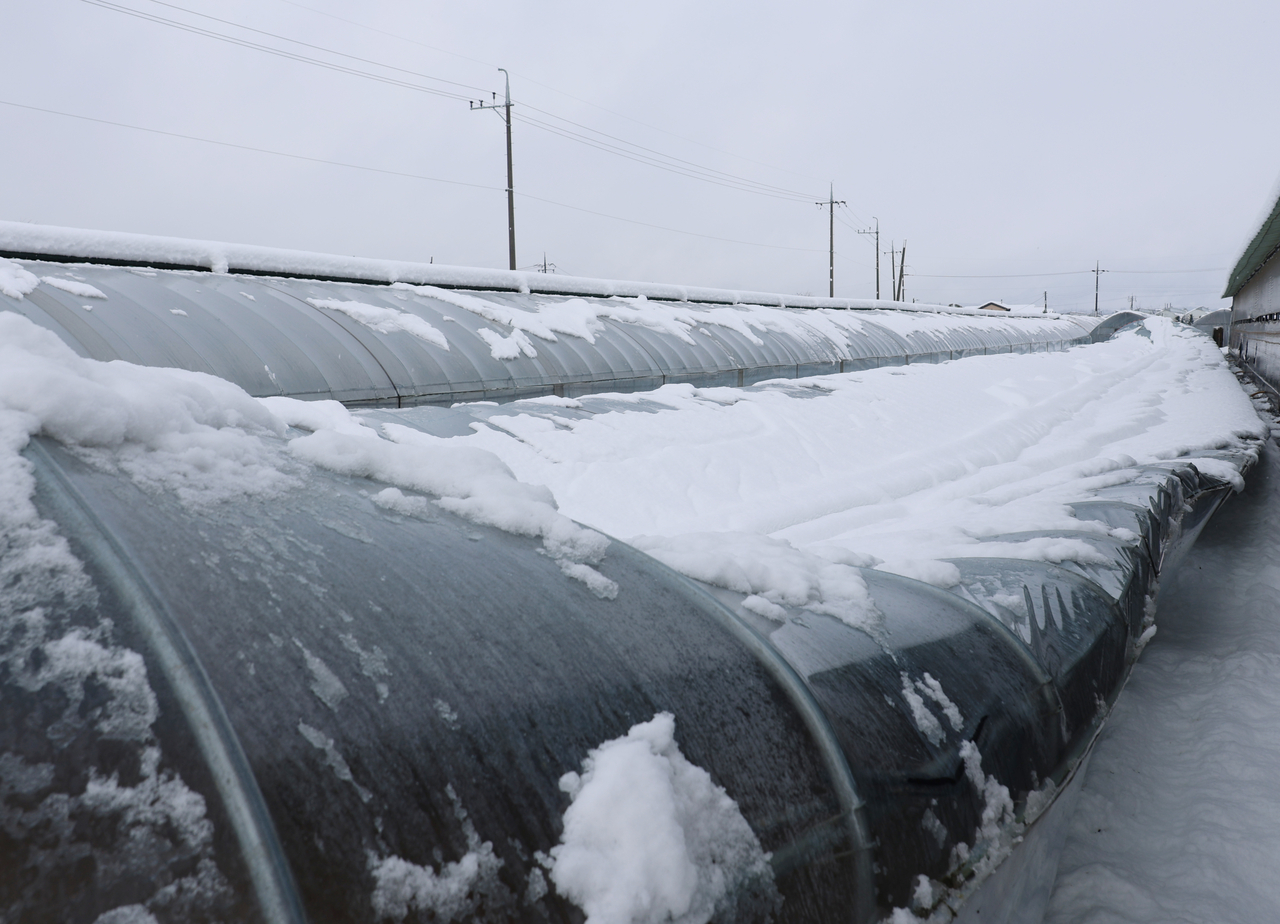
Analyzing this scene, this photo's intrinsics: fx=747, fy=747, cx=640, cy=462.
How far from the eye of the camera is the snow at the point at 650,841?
1116mm

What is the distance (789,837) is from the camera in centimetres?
133

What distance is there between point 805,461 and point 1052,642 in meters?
4.18

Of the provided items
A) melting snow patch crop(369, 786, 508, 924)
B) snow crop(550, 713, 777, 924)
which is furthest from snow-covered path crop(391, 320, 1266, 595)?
melting snow patch crop(369, 786, 508, 924)

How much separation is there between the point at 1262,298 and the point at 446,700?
19.3 m

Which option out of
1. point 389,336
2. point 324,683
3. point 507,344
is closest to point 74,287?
point 389,336

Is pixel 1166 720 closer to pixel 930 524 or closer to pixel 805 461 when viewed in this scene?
pixel 930 524

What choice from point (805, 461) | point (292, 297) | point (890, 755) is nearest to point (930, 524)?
point (805, 461)

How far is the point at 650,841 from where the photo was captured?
1176 millimetres

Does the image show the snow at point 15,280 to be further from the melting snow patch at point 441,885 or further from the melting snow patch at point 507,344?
the melting snow patch at point 441,885

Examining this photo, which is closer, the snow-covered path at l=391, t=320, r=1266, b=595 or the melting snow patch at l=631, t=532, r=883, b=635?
the melting snow patch at l=631, t=532, r=883, b=635

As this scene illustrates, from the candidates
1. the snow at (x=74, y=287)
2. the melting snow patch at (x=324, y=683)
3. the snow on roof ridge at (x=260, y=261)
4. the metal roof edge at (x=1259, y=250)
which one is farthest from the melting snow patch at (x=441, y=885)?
the metal roof edge at (x=1259, y=250)

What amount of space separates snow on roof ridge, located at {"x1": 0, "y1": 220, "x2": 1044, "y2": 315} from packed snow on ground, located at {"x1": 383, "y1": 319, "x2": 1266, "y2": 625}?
12.8 ft

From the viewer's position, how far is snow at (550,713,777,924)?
1.12 meters

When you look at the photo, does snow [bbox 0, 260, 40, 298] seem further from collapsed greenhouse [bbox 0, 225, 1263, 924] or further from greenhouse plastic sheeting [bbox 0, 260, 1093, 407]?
collapsed greenhouse [bbox 0, 225, 1263, 924]
